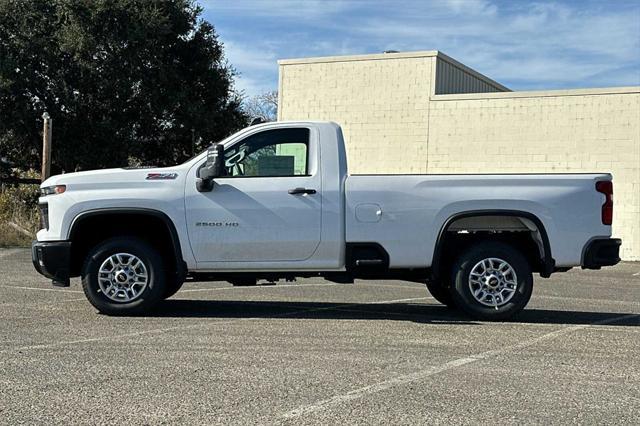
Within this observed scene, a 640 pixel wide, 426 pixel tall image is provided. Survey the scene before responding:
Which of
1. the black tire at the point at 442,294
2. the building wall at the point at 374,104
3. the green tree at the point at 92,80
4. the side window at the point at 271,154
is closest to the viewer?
the side window at the point at 271,154

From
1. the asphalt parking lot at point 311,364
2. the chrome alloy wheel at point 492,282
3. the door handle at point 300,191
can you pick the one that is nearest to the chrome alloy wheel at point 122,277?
the asphalt parking lot at point 311,364

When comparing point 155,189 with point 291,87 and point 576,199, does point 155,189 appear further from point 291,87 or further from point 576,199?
point 291,87

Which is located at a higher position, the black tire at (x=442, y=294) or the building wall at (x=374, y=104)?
the building wall at (x=374, y=104)

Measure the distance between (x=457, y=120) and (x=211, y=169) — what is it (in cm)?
1518

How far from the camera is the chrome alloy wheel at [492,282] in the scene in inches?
349

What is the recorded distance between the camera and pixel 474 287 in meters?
8.89

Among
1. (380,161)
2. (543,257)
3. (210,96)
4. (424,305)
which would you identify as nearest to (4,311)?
(424,305)

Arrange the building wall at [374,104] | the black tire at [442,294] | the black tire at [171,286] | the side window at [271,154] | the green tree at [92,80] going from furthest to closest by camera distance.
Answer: the green tree at [92,80] < the building wall at [374,104] < the black tire at [442,294] < the black tire at [171,286] < the side window at [271,154]

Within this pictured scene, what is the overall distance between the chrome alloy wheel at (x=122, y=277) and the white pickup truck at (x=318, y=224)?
0.04 ft

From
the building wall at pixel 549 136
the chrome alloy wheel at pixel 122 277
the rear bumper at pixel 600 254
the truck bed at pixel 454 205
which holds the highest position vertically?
the building wall at pixel 549 136

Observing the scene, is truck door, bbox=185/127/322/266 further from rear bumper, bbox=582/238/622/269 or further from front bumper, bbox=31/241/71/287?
rear bumper, bbox=582/238/622/269

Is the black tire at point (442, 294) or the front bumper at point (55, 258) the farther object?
the black tire at point (442, 294)

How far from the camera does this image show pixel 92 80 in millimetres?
28125

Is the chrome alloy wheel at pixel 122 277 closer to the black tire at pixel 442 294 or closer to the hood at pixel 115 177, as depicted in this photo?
the hood at pixel 115 177
